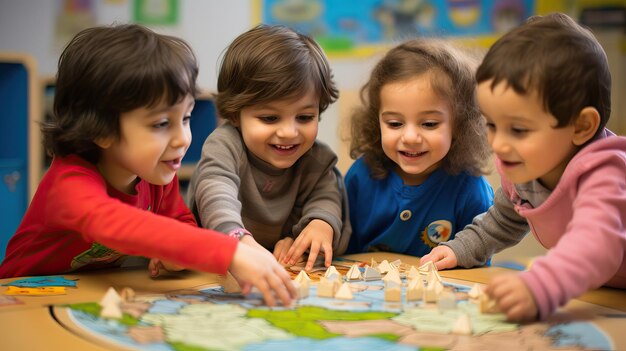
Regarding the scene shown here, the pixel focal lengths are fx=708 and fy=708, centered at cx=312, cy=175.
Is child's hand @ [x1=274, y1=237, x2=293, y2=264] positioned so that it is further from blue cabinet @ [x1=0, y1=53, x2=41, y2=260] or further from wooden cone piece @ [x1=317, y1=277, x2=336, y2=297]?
blue cabinet @ [x1=0, y1=53, x2=41, y2=260]

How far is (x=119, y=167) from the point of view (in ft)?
3.80

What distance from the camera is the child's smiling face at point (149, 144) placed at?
1.08 m

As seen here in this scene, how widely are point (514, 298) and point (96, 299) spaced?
553 millimetres

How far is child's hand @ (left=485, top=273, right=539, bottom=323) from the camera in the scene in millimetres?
856

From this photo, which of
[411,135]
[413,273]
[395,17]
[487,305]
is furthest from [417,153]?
[395,17]

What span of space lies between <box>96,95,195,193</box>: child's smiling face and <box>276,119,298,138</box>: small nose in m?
0.29

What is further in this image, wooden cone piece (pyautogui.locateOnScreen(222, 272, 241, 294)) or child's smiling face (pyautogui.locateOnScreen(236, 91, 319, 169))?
child's smiling face (pyautogui.locateOnScreen(236, 91, 319, 169))

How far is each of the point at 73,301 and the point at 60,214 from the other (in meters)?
0.14

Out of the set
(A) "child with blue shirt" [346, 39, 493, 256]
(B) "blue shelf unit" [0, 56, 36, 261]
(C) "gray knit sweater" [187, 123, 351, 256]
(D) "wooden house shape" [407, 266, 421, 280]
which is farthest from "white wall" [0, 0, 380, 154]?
(D) "wooden house shape" [407, 266, 421, 280]

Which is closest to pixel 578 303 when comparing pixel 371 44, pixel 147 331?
pixel 147 331

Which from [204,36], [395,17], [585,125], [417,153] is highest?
[395,17]

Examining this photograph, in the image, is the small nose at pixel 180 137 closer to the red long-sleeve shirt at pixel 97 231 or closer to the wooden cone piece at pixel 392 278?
the red long-sleeve shirt at pixel 97 231

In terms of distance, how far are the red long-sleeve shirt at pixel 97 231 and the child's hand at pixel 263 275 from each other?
2 cm

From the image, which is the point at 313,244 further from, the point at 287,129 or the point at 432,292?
the point at 432,292
